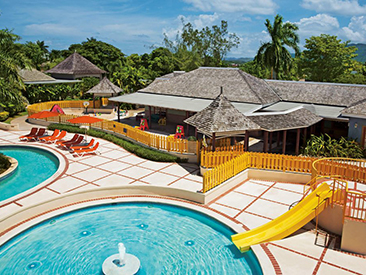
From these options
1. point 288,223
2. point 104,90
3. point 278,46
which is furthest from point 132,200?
point 278,46

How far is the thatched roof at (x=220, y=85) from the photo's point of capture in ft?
84.6

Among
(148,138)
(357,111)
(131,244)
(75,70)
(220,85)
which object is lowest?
(131,244)

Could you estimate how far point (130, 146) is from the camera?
22031mm

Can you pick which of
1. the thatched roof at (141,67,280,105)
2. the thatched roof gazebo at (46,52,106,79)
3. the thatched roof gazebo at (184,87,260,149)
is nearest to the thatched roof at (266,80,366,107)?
the thatched roof at (141,67,280,105)

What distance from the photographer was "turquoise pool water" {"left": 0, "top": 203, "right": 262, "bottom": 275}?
33.2 feet

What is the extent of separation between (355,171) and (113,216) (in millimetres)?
11034

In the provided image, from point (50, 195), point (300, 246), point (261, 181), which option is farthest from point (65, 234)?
point (261, 181)

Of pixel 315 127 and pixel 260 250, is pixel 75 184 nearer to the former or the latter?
pixel 260 250

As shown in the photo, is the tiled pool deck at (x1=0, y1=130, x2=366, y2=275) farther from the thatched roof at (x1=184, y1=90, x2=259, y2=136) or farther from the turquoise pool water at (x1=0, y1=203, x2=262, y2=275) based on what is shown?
the thatched roof at (x1=184, y1=90, x2=259, y2=136)

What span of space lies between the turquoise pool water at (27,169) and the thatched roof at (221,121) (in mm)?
9445

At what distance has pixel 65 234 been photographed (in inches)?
471

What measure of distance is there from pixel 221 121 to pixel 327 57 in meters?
39.6

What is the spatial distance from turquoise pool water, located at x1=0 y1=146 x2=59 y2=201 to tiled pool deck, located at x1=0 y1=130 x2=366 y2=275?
113cm

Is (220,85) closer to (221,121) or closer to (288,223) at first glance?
(221,121)
